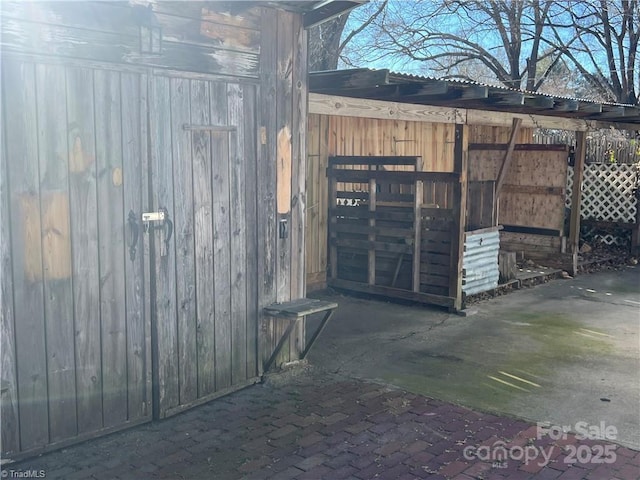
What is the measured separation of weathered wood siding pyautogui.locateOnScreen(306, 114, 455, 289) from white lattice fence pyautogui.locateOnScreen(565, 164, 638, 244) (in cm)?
365

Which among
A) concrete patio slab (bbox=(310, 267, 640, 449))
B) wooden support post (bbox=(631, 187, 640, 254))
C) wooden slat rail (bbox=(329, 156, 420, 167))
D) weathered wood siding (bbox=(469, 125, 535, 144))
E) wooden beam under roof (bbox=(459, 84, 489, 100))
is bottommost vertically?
concrete patio slab (bbox=(310, 267, 640, 449))

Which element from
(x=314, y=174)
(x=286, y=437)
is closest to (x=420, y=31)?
(x=314, y=174)

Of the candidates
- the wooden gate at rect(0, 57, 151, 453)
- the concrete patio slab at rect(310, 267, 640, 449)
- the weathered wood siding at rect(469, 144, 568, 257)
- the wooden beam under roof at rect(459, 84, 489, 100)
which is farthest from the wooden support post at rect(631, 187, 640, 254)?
the wooden gate at rect(0, 57, 151, 453)

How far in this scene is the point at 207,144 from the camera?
418 cm

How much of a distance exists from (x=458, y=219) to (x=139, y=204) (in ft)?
12.5

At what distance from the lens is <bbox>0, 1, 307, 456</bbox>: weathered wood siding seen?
3316 millimetres

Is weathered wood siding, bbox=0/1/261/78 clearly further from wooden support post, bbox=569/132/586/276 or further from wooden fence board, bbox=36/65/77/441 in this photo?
wooden support post, bbox=569/132/586/276

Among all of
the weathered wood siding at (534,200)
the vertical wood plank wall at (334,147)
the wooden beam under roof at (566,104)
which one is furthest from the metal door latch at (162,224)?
the weathered wood siding at (534,200)

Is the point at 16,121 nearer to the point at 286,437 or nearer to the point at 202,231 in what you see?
the point at 202,231

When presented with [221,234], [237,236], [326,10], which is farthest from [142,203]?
[326,10]

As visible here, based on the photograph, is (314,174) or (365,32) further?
(365,32)

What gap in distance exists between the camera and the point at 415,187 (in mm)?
6848

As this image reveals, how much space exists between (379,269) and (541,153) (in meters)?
3.54

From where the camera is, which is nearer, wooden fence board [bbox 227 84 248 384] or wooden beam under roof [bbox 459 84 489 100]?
wooden fence board [bbox 227 84 248 384]
